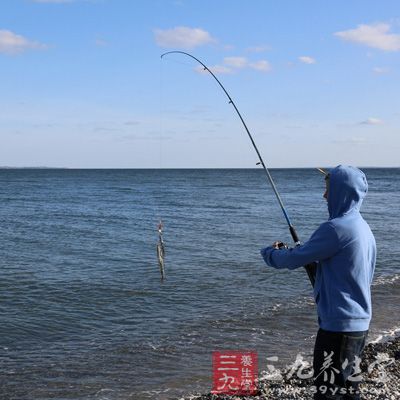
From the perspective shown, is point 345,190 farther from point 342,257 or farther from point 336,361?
point 336,361

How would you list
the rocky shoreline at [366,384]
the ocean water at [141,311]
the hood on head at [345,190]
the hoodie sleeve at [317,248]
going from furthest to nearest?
the ocean water at [141,311] < the rocky shoreline at [366,384] < the hood on head at [345,190] < the hoodie sleeve at [317,248]

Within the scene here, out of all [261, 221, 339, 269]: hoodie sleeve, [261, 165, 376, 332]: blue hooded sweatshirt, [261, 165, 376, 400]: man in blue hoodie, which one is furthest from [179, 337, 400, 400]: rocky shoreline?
[261, 221, 339, 269]: hoodie sleeve

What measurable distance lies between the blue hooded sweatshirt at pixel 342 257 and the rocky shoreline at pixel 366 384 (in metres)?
3.04

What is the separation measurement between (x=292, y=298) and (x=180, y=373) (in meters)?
4.87

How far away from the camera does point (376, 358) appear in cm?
751

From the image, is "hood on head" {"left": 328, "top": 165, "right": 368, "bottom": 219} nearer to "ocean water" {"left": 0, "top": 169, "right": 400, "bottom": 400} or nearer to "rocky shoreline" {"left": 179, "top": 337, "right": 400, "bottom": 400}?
"rocky shoreline" {"left": 179, "top": 337, "right": 400, "bottom": 400}

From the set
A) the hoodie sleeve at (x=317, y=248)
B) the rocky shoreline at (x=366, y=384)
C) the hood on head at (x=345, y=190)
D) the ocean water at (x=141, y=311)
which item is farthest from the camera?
the ocean water at (x=141, y=311)

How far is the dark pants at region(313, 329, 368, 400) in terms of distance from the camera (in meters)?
3.47

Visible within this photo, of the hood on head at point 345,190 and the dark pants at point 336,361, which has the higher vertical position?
the hood on head at point 345,190

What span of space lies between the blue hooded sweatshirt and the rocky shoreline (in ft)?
9.97

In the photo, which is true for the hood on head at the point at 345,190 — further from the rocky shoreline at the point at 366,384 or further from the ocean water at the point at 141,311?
the ocean water at the point at 141,311

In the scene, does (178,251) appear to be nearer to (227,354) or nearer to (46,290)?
(46,290)

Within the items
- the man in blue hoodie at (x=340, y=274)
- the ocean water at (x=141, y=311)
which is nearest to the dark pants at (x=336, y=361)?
the man in blue hoodie at (x=340, y=274)

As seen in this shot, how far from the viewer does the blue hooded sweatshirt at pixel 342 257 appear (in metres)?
3.39
